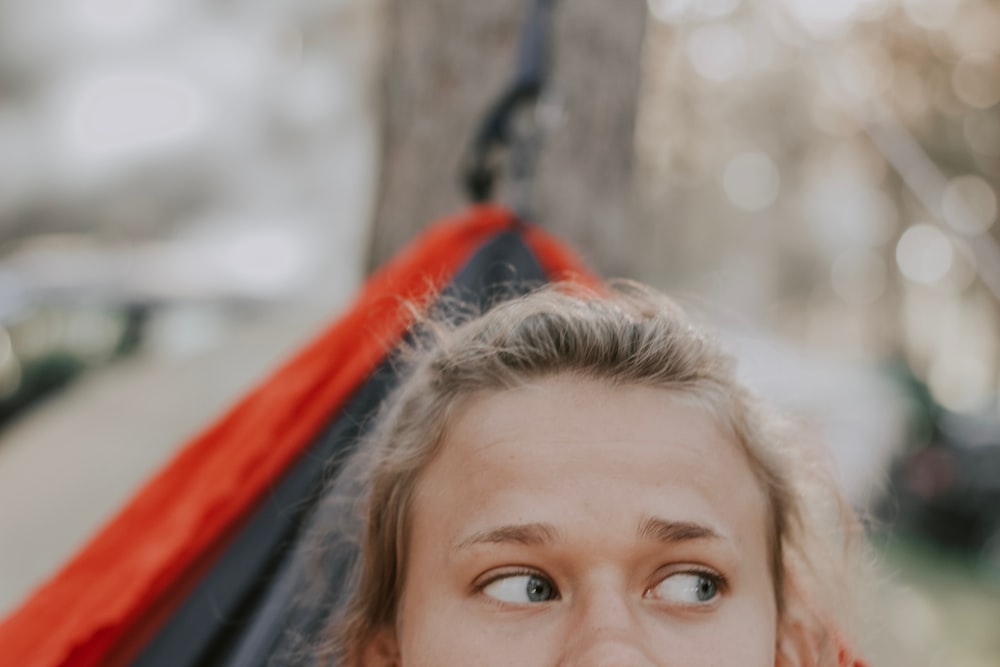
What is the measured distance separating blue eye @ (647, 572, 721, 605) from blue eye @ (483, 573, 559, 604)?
10 cm

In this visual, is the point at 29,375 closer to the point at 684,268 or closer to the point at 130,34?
the point at 130,34

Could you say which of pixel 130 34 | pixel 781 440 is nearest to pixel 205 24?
pixel 130 34

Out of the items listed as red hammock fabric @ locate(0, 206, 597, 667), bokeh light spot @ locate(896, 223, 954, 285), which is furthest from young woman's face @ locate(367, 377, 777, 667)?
bokeh light spot @ locate(896, 223, 954, 285)

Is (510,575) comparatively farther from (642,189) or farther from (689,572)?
(642,189)

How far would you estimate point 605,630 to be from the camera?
0.92m

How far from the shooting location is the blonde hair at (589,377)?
1.14 meters

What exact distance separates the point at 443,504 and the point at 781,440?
45 cm

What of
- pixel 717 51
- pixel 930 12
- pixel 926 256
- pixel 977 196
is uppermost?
pixel 926 256

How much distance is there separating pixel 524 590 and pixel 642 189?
1095 cm

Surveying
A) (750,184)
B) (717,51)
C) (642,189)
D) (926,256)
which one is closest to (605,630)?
(642,189)

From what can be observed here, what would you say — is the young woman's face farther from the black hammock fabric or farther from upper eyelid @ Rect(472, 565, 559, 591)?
the black hammock fabric

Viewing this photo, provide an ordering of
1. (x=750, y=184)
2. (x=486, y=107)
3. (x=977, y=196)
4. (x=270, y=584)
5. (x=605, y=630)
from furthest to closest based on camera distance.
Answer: (x=750, y=184) → (x=977, y=196) → (x=486, y=107) → (x=270, y=584) → (x=605, y=630)

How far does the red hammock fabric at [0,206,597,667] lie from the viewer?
116 cm

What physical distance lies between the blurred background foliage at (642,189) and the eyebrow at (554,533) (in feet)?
1.40
